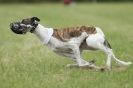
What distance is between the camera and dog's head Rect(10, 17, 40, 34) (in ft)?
33.7

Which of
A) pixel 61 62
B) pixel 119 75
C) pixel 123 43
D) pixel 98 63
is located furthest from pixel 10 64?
pixel 123 43

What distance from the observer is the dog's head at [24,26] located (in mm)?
10258

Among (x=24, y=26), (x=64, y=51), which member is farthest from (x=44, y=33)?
(x=64, y=51)

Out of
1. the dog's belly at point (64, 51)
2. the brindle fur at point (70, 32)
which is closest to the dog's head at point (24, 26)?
the brindle fur at point (70, 32)

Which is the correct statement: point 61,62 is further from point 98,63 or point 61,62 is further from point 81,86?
point 81,86

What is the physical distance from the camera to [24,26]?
10312mm

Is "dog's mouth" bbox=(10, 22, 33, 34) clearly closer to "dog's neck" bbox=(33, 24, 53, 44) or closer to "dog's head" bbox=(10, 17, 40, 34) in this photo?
"dog's head" bbox=(10, 17, 40, 34)

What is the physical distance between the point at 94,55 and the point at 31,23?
9.15 feet

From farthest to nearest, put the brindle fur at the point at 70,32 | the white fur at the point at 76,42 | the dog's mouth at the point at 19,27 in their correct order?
the brindle fur at the point at 70,32 < the white fur at the point at 76,42 < the dog's mouth at the point at 19,27

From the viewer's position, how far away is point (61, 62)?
38.8ft

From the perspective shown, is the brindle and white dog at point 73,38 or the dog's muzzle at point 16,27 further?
the brindle and white dog at point 73,38

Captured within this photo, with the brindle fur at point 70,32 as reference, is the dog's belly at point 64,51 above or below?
below

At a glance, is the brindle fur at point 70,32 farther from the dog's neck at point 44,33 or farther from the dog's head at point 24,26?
the dog's head at point 24,26

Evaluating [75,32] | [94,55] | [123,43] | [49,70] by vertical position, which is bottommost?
[123,43]
